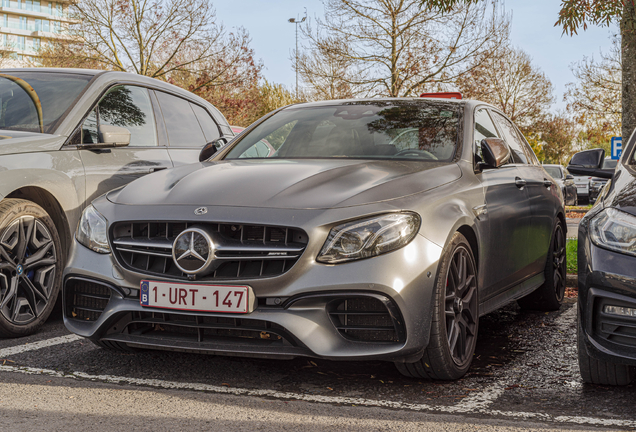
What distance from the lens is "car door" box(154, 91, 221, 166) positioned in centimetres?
592

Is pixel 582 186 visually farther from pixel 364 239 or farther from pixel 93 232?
pixel 93 232

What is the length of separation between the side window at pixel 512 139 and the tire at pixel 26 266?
11.1ft

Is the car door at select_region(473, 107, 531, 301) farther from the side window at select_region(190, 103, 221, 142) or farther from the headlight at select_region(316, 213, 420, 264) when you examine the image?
the side window at select_region(190, 103, 221, 142)

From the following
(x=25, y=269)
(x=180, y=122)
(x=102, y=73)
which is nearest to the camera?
(x=25, y=269)

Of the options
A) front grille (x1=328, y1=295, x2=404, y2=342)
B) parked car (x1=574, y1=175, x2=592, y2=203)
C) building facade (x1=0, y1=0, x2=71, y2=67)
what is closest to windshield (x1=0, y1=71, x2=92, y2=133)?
front grille (x1=328, y1=295, x2=404, y2=342)

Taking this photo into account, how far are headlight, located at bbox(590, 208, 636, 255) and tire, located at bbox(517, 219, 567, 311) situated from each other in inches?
98.0

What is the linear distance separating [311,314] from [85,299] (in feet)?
4.16

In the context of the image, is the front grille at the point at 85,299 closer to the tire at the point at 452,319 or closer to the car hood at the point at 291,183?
the car hood at the point at 291,183

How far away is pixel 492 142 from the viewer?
4438mm

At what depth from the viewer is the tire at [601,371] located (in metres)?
3.37

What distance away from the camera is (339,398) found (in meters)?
3.27

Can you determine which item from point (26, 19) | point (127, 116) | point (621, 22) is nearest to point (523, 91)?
point (621, 22)

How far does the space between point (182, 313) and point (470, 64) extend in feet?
65.1

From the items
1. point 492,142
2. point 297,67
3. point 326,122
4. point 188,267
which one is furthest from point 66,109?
point 297,67
